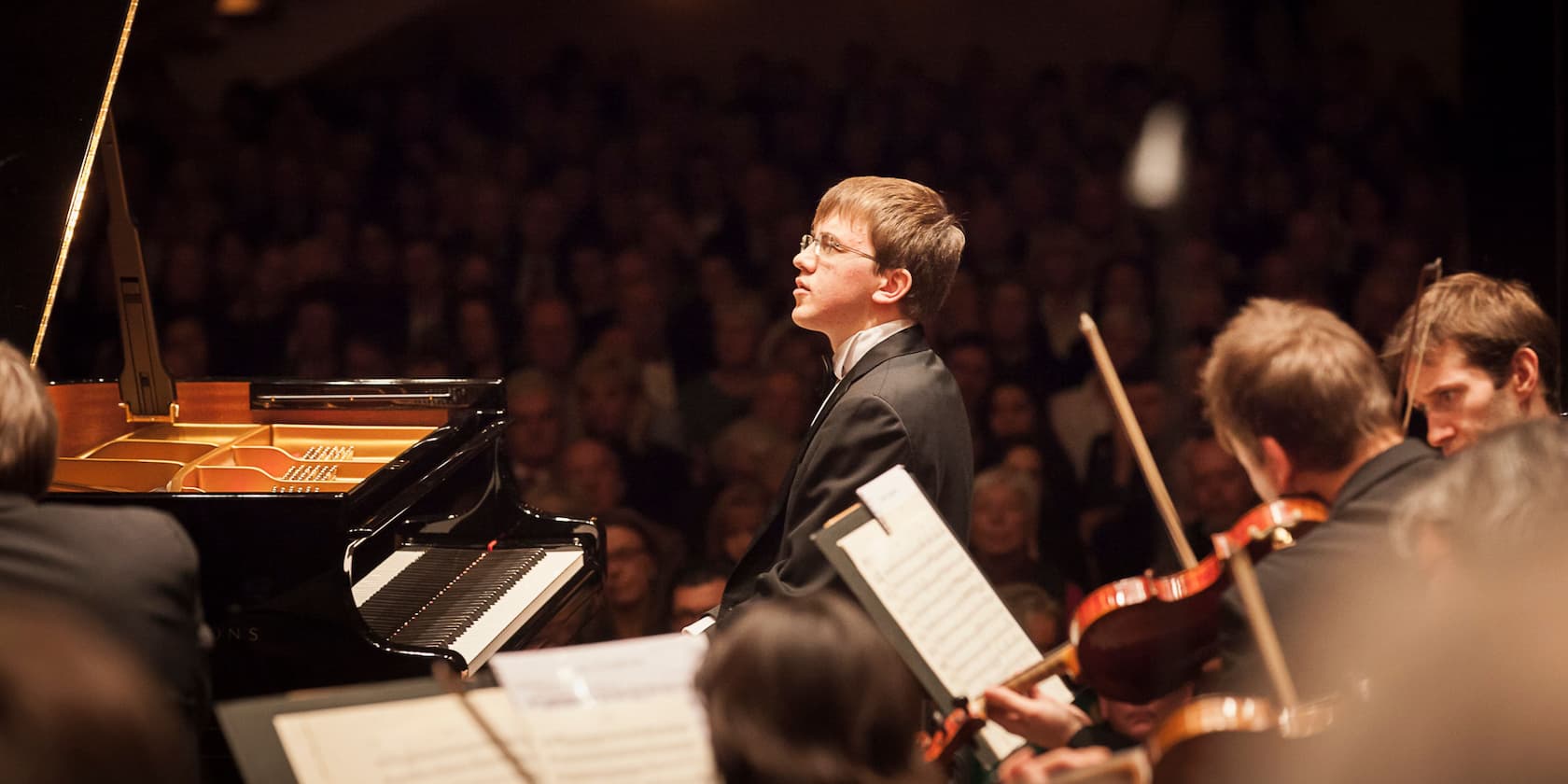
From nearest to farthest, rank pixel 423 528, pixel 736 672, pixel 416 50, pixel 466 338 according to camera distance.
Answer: pixel 736 672 < pixel 423 528 < pixel 466 338 < pixel 416 50

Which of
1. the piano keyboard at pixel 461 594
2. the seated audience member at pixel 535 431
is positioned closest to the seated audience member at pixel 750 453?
the seated audience member at pixel 535 431

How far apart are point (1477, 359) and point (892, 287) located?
1063 millimetres

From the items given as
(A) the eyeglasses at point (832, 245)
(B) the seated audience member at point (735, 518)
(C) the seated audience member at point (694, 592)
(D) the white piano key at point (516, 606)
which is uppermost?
(A) the eyeglasses at point (832, 245)

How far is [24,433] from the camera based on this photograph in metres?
1.73

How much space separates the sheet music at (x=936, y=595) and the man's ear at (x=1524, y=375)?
45.2 inches

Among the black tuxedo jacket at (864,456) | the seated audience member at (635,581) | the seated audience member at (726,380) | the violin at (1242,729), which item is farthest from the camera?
the seated audience member at (726,380)

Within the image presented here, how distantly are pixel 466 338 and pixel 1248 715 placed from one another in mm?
3495

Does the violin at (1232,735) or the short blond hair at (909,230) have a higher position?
the short blond hair at (909,230)

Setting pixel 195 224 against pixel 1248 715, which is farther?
pixel 195 224

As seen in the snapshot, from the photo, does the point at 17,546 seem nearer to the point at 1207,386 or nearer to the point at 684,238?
the point at 1207,386

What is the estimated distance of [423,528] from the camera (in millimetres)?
3033

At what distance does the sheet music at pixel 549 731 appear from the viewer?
1484 millimetres

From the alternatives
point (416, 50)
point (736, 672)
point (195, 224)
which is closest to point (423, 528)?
point (736, 672)

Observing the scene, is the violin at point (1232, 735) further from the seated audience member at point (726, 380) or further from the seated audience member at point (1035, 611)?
the seated audience member at point (726, 380)
